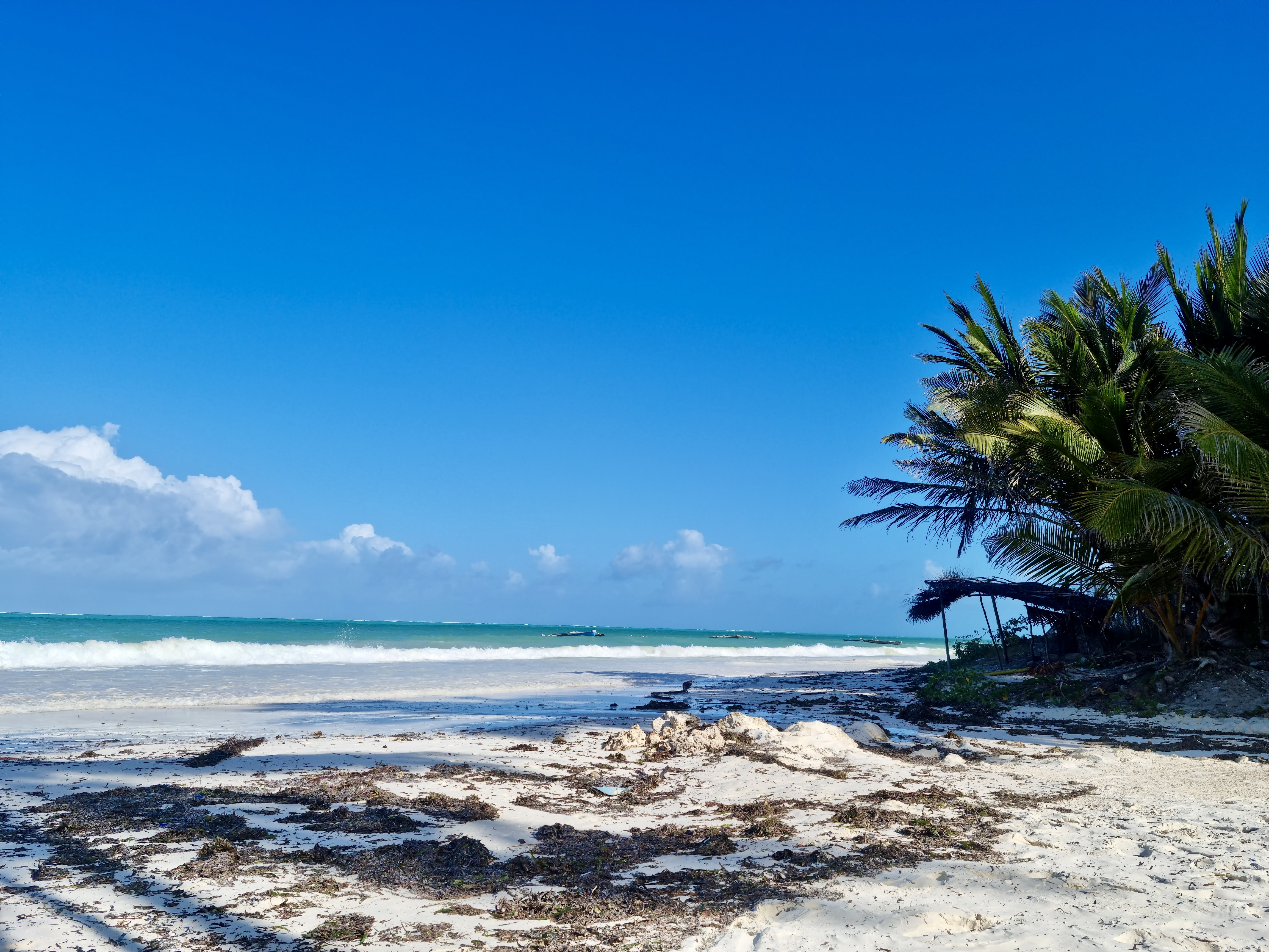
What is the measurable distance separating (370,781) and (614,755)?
2.40 metres

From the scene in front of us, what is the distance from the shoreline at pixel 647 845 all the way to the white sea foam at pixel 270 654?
62.8ft

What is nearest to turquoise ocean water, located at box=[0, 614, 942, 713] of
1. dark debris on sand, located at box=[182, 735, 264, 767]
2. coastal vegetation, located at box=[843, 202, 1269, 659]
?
dark debris on sand, located at box=[182, 735, 264, 767]

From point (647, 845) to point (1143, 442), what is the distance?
1052 centimetres

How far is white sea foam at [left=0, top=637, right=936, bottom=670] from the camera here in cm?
2470

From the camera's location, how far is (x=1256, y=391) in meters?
9.04

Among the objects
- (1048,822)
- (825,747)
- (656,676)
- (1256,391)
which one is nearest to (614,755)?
(825,747)

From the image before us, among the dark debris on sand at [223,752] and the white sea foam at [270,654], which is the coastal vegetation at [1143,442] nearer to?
the dark debris on sand at [223,752]

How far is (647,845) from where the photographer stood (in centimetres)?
485

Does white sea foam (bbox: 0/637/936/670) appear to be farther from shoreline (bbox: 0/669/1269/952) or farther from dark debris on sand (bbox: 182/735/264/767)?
shoreline (bbox: 0/669/1269/952)

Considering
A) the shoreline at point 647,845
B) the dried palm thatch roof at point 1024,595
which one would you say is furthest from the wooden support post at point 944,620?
the shoreline at point 647,845

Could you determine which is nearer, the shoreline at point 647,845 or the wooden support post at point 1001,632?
the shoreline at point 647,845

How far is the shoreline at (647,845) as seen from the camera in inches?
136

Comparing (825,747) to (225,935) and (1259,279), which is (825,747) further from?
(1259,279)

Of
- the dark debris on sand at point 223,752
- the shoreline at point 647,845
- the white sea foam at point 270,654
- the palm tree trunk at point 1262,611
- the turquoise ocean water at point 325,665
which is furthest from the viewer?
the white sea foam at point 270,654
